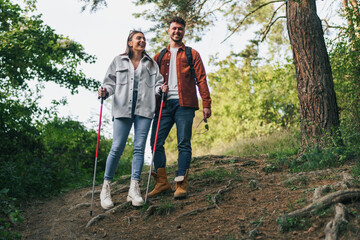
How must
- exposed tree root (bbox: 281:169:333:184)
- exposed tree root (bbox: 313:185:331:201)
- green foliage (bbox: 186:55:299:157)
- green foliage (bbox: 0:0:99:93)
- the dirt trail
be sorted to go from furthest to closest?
green foliage (bbox: 186:55:299:157) → green foliage (bbox: 0:0:99:93) → exposed tree root (bbox: 281:169:333:184) → exposed tree root (bbox: 313:185:331:201) → the dirt trail

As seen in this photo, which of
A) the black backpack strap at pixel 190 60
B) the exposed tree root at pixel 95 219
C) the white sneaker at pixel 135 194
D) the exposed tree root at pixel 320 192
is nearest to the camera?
the exposed tree root at pixel 320 192

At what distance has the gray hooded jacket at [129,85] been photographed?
14.9 ft

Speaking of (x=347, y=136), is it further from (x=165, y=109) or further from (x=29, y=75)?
(x=29, y=75)

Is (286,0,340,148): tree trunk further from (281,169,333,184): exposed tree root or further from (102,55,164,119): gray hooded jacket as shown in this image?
(102,55,164,119): gray hooded jacket

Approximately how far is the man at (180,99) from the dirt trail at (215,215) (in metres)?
0.48

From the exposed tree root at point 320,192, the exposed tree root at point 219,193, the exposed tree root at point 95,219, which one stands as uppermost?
the exposed tree root at point 320,192

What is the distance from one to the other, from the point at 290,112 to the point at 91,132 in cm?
753

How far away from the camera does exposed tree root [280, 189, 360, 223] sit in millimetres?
3451

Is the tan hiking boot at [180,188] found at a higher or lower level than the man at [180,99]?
lower

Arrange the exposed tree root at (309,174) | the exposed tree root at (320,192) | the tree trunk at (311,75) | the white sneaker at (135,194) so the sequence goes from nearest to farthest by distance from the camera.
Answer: the exposed tree root at (320,192), the white sneaker at (135,194), the exposed tree root at (309,174), the tree trunk at (311,75)

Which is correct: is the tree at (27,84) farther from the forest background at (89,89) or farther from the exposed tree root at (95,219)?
the exposed tree root at (95,219)

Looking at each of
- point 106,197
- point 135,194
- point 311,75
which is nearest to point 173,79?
point 135,194

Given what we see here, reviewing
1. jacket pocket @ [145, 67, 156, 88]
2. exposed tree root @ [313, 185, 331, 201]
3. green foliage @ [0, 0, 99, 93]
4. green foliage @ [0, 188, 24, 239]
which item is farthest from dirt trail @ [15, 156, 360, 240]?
green foliage @ [0, 0, 99, 93]

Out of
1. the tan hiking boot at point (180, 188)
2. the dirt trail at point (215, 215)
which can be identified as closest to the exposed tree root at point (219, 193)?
the dirt trail at point (215, 215)
